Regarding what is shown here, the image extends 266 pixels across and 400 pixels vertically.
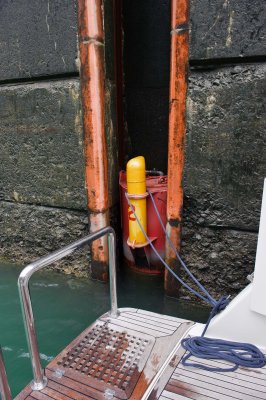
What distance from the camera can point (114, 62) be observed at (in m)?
4.05

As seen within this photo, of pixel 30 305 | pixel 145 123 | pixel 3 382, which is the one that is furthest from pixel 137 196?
pixel 3 382

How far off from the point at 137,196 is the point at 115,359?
1913mm

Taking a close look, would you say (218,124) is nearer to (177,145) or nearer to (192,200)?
(177,145)

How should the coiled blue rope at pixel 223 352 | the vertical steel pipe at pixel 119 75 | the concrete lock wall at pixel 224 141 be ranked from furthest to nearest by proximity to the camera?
the vertical steel pipe at pixel 119 75 < the concrete lock wall at pixel 224 141 < the coiled blue rope at pixel 223 352

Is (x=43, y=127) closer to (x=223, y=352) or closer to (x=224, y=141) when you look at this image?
(x=224, y=141)

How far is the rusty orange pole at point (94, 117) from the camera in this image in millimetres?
3494

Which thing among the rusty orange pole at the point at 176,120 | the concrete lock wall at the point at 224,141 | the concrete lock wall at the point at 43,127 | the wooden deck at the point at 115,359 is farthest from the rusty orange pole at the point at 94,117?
the wooden deck at the point at 115,359

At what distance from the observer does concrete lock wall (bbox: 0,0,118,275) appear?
3760 mm

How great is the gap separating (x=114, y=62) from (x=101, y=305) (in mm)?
3055

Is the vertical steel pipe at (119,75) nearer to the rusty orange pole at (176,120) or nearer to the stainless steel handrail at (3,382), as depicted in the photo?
the rusty orange pole at (176,120)

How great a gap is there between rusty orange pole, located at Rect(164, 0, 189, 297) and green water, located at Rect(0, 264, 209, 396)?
40 centimetres

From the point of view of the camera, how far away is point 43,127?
13.4ft

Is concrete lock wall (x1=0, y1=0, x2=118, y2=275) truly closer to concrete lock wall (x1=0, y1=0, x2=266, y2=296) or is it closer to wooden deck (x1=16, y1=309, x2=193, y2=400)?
concrete lock wall (x1=0, y1=0, x2=266, y2=296)

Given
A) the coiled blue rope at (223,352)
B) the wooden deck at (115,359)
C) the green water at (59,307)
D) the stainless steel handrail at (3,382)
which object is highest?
the stainless steel handrail at (3,382)
